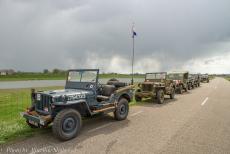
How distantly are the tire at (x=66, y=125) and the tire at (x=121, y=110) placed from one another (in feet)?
6.75

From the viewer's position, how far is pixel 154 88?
12.5 meters

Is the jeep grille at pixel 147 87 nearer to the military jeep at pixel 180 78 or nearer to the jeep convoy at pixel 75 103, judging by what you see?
the jeep convoy at pixel 75 103

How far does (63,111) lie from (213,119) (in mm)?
5963

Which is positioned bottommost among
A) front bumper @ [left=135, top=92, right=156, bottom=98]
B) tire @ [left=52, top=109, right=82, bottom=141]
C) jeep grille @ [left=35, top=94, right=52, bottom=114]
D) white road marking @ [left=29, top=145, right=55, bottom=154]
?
white road marking @ [left=29, top=145, right=55, bottom=154]

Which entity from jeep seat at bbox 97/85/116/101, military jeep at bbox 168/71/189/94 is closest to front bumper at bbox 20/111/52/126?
jeep seat at bbox 97/85/116/101

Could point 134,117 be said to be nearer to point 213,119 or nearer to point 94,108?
point 94,108

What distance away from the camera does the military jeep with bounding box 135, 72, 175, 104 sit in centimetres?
1247

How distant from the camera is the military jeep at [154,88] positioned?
1247 centimetres

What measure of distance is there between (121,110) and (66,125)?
9.07ft

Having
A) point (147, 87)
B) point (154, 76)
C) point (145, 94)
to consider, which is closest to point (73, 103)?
point (145, 94)

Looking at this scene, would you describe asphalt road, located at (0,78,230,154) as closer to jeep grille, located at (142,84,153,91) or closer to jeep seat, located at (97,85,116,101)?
jeep seat, located at (97,85,116,101)

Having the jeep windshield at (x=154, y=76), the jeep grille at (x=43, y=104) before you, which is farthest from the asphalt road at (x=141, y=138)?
the jeep windshield at (x=154, y=76)

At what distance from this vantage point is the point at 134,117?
27.3 ft

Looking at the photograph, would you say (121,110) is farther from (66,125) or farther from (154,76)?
(154,76)
